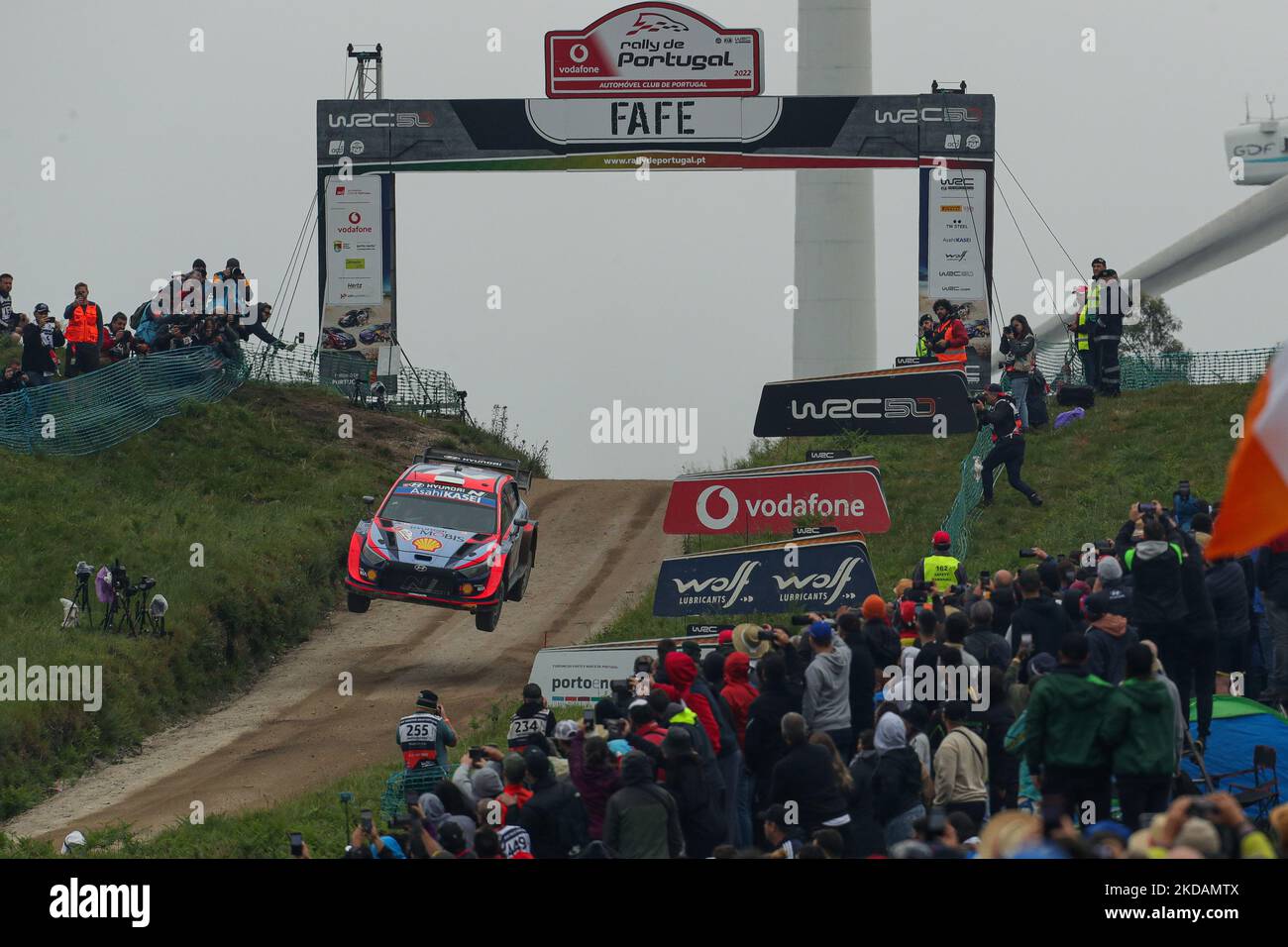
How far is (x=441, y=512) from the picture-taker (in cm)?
2395

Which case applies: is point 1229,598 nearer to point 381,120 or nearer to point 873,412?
point 873,412

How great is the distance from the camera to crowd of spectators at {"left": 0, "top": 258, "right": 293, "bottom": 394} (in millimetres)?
29766

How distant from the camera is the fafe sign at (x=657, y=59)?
120 ft

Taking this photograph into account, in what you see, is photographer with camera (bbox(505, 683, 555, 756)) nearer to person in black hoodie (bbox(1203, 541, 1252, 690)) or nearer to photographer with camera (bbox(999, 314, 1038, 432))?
person in black hoodie (bbox(1203, 541, 1252, 690))

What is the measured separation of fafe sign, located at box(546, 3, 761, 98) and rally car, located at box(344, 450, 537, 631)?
1384 cm

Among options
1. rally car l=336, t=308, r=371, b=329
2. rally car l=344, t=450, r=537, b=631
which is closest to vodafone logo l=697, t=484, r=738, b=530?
rally car l=344, t=450, r=537, b=631

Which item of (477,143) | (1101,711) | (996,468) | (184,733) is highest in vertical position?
(477,143)

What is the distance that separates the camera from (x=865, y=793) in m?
11.3

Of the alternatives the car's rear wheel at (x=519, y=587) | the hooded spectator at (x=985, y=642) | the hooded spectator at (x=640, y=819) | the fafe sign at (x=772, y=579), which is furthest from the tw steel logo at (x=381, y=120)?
the hooded spectator at (x=640, y=819)

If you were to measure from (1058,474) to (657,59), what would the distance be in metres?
13.0
